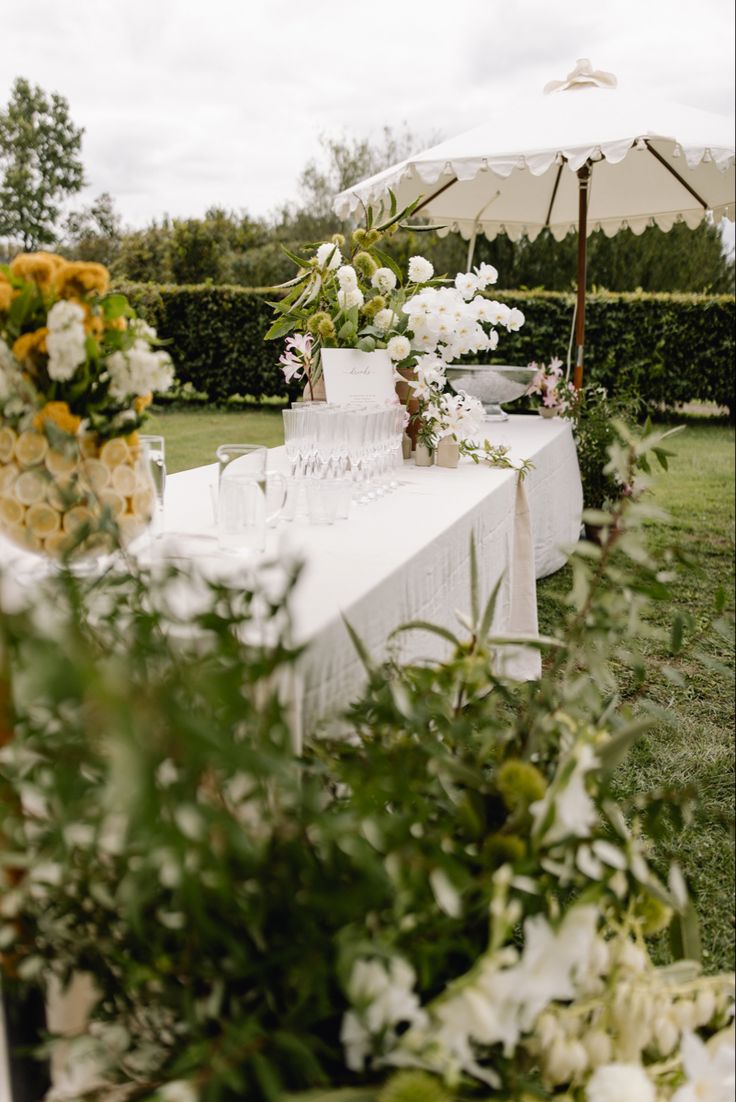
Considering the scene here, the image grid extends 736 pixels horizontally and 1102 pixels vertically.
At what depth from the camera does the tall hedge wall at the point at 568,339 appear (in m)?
10.4

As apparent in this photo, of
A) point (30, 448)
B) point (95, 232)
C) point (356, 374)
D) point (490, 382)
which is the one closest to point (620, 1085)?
point (30, 448)

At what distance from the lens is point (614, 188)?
545cm

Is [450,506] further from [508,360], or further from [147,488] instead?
[508,360]

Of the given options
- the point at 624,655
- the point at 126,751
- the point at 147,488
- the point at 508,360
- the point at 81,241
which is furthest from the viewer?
the point at 81,241

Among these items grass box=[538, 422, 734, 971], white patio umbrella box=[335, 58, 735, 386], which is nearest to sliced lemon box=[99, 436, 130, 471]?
grass box=[538, 422, 734, 971]

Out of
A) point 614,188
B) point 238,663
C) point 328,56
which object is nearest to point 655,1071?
point 238,663

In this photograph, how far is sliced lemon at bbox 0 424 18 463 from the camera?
1.28 metres

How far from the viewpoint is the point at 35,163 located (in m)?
26.6

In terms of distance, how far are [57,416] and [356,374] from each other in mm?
1403

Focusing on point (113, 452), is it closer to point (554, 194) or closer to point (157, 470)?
point (157, 470)

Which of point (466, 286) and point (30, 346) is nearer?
point (30, 346)

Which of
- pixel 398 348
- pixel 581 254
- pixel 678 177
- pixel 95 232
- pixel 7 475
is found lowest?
pixel 7 475

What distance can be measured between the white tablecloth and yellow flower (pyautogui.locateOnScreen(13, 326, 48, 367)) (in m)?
0.44

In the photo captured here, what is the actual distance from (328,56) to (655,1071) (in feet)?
60.1
